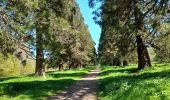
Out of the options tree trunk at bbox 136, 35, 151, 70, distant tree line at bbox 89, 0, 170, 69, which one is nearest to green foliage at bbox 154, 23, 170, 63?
distant tree line at bbox 89, 0, 170, 69

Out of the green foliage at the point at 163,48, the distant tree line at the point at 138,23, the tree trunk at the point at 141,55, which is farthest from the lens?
the green foliage at the point at 163,48

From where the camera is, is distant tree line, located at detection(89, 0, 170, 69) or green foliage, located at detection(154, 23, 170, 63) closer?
distant tree line, located at detection(89, 0, 170, 69)

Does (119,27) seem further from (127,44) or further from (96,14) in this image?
(96,14)

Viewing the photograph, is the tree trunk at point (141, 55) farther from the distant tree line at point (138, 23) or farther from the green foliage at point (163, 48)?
the green foliage at point (163, 48)

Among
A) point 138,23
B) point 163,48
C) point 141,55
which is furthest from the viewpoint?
point 163,48

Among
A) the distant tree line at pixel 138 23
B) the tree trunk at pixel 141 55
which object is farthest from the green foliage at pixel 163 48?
the tree trunk at pixel 141 55

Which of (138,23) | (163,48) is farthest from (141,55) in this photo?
(138,23)

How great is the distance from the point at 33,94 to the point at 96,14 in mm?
17788

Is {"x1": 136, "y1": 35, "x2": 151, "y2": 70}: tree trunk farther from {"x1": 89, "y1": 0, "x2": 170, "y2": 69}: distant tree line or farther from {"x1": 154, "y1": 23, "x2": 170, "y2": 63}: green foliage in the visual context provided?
{"x1": 154, "y1": 23, "x2": 170, "y2": 63}: green foliage

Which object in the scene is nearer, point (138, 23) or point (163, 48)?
point (138, 23)

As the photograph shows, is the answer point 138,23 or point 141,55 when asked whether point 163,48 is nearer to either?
point 141,55

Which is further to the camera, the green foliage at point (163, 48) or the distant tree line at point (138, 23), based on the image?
the green foliage at point (163, 48)

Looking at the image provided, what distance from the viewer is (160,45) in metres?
40.1

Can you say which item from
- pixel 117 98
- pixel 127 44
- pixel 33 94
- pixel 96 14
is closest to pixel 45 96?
pixel 33 94
